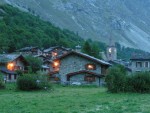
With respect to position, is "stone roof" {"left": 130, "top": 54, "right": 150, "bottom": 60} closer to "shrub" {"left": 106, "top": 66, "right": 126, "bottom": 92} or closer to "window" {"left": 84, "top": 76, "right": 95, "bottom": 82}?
"window" {"left": 84, "top": 76, "right": 95, "bottom": 82}

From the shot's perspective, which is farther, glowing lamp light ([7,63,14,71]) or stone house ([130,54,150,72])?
stone house ([130,54,150,72])

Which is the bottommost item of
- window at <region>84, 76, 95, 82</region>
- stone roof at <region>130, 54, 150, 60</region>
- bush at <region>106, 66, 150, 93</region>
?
bush at <region>106, 66, 150, 93</region>

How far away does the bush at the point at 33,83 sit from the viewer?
56594 mm

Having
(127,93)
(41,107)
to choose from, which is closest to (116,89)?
(127,93)

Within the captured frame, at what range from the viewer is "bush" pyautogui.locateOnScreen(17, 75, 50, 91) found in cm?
5659

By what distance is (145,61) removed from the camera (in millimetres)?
103000

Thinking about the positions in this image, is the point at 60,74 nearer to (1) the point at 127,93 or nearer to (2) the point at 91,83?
(2) the point at 91,83

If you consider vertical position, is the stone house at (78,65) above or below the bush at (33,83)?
above

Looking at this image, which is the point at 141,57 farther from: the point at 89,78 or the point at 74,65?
the point at 89,78

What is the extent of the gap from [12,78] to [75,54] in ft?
59.2

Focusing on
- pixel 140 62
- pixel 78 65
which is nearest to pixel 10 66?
pixel 78 65

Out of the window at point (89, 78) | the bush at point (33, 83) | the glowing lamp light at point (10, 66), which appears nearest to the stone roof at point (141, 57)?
the window at point (89, 78)

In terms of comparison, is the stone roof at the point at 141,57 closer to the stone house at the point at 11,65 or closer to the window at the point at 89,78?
the window at the point at 89,78

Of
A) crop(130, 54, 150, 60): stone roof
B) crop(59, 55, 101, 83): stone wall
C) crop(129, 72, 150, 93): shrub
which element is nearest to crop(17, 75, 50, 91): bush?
crop(129, 72, 150, 93): shrub
